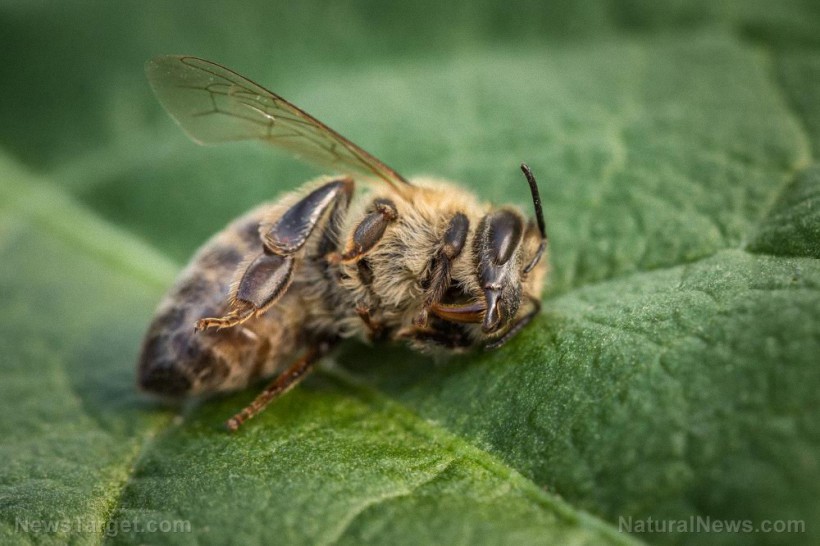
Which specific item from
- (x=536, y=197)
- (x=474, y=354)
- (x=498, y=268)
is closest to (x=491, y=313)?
(x=498, y=268)

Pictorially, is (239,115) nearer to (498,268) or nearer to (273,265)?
(273,265)

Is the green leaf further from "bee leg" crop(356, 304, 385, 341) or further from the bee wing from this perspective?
the bee wing

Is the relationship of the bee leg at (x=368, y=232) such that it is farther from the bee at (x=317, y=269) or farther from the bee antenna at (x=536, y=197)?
the bee antenna at (x=536, y=197)

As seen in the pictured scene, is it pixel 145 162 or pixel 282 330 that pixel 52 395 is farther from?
pixel 145 162

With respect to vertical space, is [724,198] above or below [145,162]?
above

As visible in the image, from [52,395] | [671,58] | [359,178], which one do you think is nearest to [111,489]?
[52,395]

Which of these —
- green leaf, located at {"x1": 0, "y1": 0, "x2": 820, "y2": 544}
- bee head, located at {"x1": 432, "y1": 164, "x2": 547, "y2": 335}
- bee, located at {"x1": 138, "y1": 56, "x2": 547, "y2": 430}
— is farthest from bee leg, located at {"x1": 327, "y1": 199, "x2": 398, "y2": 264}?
green leaf, located at {"x1": 0, "y1": 0, "x2": 820, "y2": 544}
